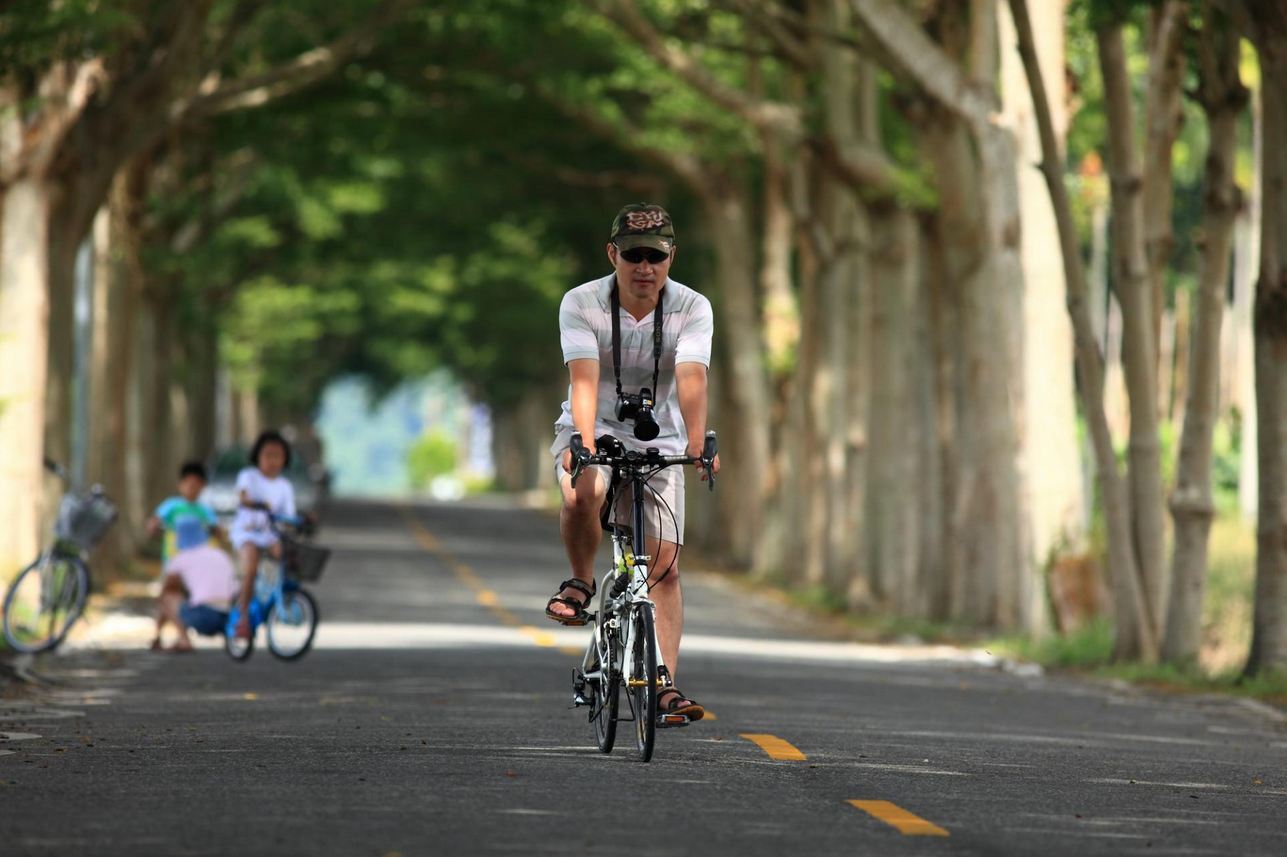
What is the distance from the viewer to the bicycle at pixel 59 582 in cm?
1839

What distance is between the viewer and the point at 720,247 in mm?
39656

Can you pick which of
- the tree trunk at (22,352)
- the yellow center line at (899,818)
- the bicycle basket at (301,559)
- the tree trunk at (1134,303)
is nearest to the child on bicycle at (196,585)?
the bicycle basket at (301,559)

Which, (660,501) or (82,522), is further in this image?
(82,522)

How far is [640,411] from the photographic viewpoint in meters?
10.3

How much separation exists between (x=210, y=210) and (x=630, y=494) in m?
32.6

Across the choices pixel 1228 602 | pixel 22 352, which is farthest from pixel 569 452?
pixel 1228 602

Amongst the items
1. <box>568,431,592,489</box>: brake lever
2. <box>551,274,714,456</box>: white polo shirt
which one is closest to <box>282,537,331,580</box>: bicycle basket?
<box>551,274,714,456</box>: white polo shirt

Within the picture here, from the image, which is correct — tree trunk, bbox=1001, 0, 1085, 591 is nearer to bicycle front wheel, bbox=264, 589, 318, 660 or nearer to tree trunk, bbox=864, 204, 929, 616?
tree trunk, bbox=864, 204, 929, 616

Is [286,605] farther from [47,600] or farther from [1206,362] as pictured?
[1206,362]

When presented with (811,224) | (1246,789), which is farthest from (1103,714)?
(811,224)

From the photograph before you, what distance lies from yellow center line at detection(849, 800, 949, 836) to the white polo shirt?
6.21 feet

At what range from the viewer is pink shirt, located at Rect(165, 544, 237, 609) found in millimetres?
19281

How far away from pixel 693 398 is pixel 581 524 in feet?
2.39

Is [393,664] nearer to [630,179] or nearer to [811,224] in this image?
[811,224]
